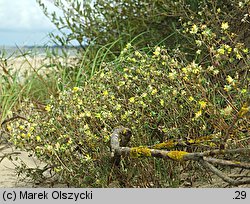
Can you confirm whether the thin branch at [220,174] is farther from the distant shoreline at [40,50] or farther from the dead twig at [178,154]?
the distant shoreline at [40,50]

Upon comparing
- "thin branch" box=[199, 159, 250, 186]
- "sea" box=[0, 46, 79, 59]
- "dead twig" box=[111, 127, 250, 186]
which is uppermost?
"sea" box=[0, 46, 79, 59]

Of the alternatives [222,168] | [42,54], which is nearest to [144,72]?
[222,168]

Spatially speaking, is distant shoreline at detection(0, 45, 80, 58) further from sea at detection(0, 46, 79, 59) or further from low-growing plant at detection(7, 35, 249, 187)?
low-growing plant at detection(7, 35, 249, 187)

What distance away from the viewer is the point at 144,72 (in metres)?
3.59

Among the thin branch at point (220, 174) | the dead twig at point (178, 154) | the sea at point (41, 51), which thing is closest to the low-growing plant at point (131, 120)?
the dead twig at point (178, 154)

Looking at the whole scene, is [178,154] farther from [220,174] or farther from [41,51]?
[41,51]

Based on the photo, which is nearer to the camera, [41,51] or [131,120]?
[131,120]

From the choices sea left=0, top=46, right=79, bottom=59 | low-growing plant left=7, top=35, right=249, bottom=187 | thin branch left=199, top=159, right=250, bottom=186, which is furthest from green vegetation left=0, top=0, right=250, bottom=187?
sea left=0, top=46, right=79, bottom=59

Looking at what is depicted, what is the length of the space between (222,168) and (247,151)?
1125mm

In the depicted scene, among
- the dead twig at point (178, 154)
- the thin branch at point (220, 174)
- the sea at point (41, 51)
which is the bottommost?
the thin branch at point (220, 174)

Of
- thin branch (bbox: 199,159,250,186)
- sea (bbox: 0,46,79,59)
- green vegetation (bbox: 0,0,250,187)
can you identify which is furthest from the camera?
sea (bbox: 0,46,79,59)

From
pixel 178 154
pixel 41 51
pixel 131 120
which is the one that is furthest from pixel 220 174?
pixel 41 51

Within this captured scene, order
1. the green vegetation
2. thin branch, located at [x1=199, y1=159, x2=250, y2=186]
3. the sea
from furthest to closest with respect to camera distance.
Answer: the sea, the green vegetation, thin branch, located at [x1=199, y1=159, x2=250, y2=186]

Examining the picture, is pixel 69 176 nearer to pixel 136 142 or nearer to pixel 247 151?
pixel 136 142
